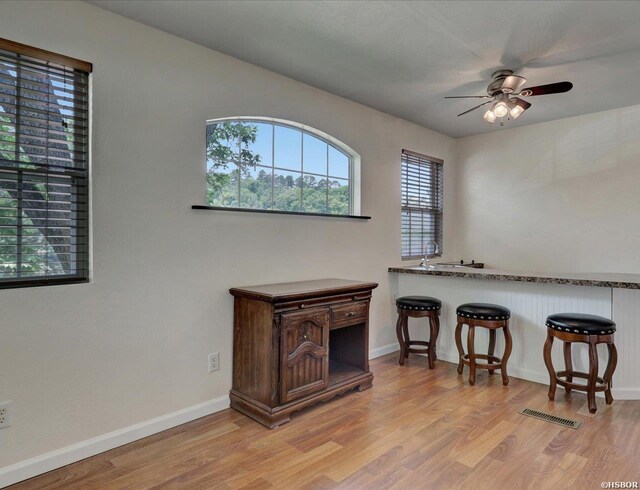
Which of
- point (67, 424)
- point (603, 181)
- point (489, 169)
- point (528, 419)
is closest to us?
point (67, 424)

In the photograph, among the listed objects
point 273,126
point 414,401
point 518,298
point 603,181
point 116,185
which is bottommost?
point 414,401

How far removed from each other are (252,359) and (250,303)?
40 cm

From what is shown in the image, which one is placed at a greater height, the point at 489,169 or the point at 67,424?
the point at 489,169

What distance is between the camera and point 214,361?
2.90 m

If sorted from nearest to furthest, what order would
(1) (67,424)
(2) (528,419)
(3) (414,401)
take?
(1) (67,424) → (2) (528,419) → (3) (414,401)

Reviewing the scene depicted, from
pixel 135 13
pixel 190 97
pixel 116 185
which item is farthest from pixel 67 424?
pixel 135 13

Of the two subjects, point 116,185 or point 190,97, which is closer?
point 116,185

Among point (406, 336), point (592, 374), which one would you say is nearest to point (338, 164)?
point (406, 336)

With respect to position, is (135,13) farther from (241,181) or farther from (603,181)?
(603,181)

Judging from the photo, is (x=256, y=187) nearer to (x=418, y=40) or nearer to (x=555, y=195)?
(x=418, y=40)

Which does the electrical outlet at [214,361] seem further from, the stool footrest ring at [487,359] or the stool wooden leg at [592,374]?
the stool wooden leg at [592,374]

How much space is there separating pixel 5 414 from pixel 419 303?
316 cm

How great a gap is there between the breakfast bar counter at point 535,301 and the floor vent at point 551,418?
26.8 inches

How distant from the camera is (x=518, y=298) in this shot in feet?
11.8
